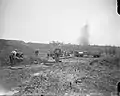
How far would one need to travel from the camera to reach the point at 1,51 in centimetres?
1199

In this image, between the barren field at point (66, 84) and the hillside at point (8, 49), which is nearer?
the barren field at point (66, 84)

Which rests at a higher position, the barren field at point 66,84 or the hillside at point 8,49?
the hillside at point 8,49

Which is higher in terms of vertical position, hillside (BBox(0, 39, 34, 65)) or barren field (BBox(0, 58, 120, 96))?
hillside (BBox(0, 39, 34, 65))

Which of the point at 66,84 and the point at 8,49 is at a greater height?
the point at 8,49

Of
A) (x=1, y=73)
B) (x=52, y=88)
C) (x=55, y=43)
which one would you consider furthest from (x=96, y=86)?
(x=55, y=43)

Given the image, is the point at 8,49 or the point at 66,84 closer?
the point at 66,84

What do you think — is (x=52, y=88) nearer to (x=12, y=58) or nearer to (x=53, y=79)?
(x=53, y=79)

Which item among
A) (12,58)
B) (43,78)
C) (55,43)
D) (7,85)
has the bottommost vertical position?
(7,85)

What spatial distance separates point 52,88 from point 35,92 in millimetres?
782

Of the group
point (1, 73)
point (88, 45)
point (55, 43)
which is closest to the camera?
point (1, 73)

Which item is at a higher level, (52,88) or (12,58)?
(12,58)

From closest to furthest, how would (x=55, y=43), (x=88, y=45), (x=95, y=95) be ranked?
(x=95, y=95), (x=55, y=43), (x=88, y=45)

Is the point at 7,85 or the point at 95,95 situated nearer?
the point at 95,95

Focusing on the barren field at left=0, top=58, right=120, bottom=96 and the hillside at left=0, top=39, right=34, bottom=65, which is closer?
the barren field at left=0, top=58, right=120, bottom=96
